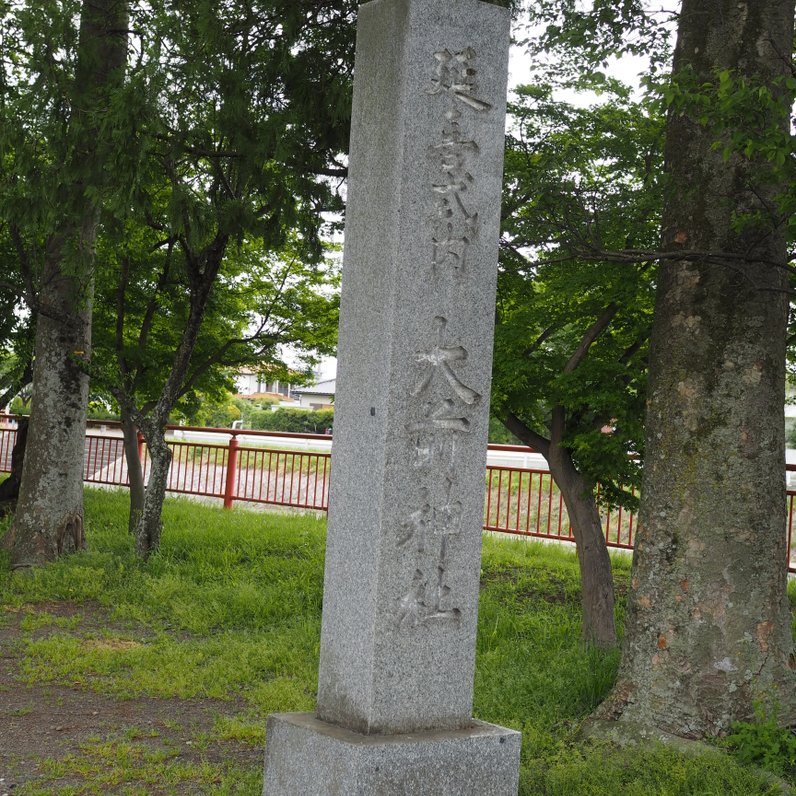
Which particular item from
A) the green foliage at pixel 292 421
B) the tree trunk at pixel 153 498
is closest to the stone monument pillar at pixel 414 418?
the tree trunk at pixel 153 498

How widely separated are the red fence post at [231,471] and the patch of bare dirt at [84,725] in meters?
7.57

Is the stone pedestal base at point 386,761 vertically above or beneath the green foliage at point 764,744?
above

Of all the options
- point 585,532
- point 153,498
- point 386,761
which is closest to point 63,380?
point 153,498

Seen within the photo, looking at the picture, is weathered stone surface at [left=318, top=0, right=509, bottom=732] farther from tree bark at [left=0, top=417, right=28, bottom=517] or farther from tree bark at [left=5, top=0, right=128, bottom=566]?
tree bark at [left=0, top=417, right=28, bottom=517]

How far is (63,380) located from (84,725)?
5191mm

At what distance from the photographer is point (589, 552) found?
294 inches

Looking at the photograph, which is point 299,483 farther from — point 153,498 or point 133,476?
point 153,498

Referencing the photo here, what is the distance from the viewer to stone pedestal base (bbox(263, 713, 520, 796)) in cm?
348

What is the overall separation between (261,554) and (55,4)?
5935 mm

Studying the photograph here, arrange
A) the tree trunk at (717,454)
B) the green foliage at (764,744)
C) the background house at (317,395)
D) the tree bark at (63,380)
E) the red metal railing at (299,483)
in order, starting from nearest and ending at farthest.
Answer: the green foliage at (764,744)
the tree trunk at (717,454)
the tree bark at (63,380)
the red metal railing at (299,483)
the background house at (317,395)

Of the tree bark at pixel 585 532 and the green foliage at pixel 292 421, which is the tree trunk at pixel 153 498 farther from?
the green foliage at pixel 292 421

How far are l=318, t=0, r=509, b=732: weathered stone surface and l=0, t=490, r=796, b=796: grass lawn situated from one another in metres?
1.19

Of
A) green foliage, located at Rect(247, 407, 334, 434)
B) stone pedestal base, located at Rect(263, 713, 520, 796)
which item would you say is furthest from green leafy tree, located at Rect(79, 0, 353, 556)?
green foliage, located at Rect(247, 407, 334, 434)

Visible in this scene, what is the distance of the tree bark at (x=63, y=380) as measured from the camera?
9.62 meters
